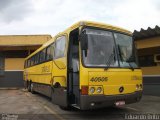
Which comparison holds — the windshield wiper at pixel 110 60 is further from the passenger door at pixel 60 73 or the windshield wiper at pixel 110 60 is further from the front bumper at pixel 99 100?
the passenger door at pixel 60 73

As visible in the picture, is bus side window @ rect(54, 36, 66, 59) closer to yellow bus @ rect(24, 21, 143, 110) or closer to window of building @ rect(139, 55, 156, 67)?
yellow bus @ rect(24, 21, 143, 110)

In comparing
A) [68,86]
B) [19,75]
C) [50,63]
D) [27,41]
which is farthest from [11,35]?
[68,86]

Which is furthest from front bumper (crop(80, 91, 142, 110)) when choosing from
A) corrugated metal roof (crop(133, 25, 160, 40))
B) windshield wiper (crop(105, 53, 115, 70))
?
corrugated metal roof (crop(133, 25, 160, 40))

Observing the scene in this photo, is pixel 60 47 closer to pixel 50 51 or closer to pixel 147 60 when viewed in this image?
pixel 50 51

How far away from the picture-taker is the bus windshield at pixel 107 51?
788 cm

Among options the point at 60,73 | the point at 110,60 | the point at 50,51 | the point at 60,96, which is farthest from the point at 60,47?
the point at 110,60

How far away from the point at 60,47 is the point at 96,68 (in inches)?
107

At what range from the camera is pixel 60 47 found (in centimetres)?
992

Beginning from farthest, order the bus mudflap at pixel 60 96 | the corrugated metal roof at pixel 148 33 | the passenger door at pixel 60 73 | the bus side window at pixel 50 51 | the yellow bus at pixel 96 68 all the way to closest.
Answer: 1. the corrugated metal roof at pixel 148 33
2. the bus side window at pixel 50 51
3. the passenger door at pixel 60 73
4. the bus mudflap at pixel 60 96
5. the yellow bus at pixel 96 68

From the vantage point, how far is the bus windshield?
7875mm

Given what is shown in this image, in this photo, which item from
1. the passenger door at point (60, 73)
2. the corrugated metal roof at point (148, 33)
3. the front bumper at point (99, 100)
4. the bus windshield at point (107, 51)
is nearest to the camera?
the front bumper at point (99, 100)

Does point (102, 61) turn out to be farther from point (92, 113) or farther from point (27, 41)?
point (27, 41)

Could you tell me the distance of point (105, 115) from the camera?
897 centimetres

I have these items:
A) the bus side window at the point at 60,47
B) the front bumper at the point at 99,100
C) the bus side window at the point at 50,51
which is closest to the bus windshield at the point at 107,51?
the front bumper at the point at 99,100
